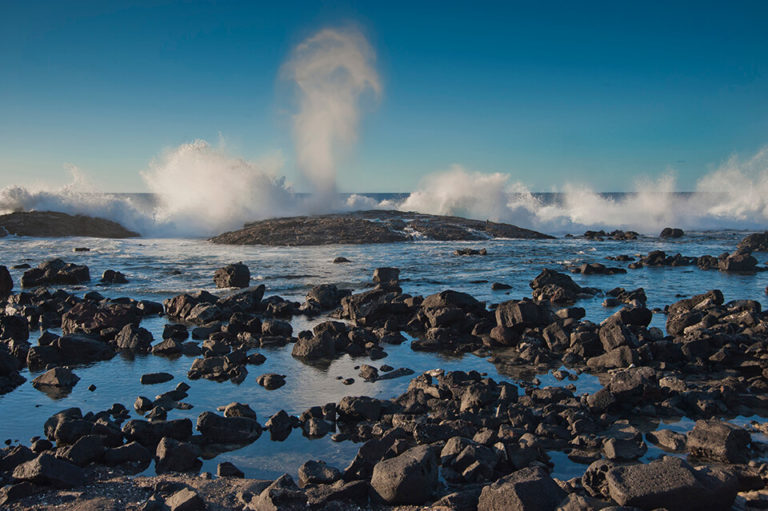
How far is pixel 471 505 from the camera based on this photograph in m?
5.42

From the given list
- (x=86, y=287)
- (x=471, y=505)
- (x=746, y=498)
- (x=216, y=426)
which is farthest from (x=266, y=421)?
(x=86, y=287)

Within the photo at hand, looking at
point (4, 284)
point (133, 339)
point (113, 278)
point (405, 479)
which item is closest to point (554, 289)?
point (133, 339)

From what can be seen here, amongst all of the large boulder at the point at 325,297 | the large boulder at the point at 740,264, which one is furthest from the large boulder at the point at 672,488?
the large boulder at the point at 740,264

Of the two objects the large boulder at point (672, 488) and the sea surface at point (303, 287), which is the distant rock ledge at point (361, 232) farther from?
the large boulder at point (672, 488)

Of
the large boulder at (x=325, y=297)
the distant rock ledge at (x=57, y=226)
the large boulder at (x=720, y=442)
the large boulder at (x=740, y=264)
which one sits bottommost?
the large boulder at (x=720, y=442)

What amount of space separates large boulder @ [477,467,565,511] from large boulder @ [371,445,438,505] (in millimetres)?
647

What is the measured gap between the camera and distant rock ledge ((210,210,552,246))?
1559 inches

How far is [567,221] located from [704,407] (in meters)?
56.5

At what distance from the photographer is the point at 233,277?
21062 mm

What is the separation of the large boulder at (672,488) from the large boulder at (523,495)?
59cm

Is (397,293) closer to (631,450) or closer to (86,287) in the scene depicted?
(631,450)

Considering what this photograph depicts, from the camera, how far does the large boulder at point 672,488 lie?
5.21 metres

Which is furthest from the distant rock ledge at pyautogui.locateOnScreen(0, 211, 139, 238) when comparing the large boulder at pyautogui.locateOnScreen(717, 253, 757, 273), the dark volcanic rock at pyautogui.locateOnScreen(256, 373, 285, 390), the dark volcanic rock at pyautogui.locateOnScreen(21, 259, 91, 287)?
the large boulder at pyautogui.locateOnScreen(717, 253, 757, 273)

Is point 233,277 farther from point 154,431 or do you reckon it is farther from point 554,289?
point 154,431
